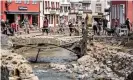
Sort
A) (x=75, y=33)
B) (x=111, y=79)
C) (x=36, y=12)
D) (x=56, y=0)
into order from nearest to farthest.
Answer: (x=111, y=79) → (x=75, y=33) → (x=36, y=12) → (x=56, y=0)

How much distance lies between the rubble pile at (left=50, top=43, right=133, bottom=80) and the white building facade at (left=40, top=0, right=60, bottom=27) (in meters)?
58.2

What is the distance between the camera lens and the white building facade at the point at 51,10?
4033 inches

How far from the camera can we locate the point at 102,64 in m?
36.8

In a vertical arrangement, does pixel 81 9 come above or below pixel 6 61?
below

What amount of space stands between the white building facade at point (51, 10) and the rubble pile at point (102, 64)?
58.2 m

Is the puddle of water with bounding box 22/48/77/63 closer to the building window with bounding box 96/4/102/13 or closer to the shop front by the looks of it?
the shop front

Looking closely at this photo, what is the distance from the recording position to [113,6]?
63062mm

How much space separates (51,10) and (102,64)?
74.4 meters

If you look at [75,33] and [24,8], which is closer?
[75,33]

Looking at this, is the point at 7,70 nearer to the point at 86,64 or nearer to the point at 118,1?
the point at 86,64

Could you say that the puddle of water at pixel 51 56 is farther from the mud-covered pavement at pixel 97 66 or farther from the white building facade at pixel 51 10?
the white building facade at pixel 51 10

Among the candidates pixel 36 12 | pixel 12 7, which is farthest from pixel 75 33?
pixel 36 12

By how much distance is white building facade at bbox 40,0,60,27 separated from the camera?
102 metres

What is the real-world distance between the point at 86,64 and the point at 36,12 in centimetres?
5489
